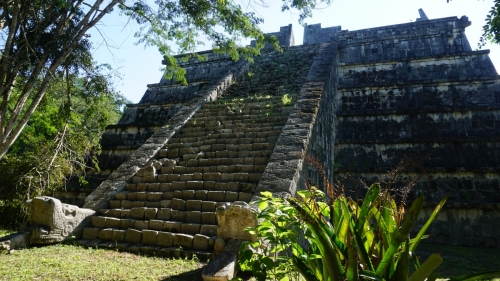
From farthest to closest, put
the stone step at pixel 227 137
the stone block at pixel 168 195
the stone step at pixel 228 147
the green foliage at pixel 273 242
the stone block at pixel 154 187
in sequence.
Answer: the stone step at pixel 227 137 → the stone step at pixel 228 147 → the stone block at pixel 154 187 → the stone block at pixel 168 195 → the green foliage at pixel 273 242

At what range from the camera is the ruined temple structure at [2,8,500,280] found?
4.89m

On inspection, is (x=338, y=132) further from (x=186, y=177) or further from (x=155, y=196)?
(x=155, y=196)

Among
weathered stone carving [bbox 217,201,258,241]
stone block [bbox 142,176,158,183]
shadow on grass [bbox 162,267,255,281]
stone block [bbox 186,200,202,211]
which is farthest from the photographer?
stone block [bbox 142,176,158,183]

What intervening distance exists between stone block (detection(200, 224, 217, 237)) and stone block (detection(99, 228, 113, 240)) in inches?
60.4

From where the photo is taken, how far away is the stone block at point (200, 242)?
418cm

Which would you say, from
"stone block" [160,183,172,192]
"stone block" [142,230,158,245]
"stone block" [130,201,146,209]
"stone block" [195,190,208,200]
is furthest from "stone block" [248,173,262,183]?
"stone block" [130,201,146,209]

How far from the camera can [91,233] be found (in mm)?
4953

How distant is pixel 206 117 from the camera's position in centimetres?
812

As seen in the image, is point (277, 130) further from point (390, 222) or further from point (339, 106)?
point (390, 222)

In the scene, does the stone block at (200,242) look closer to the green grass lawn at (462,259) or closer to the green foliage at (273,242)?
the green foliage at (273,242)

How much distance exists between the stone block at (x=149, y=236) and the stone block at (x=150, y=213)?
40 centimetres

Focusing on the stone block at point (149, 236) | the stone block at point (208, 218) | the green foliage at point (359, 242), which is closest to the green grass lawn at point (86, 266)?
the stone block at point (149, 236)

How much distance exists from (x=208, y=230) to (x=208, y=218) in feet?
0.94

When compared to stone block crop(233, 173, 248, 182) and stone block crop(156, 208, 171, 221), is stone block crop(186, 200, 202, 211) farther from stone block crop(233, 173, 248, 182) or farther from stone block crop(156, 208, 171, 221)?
stone block crop(233, 173, 248, 182)
